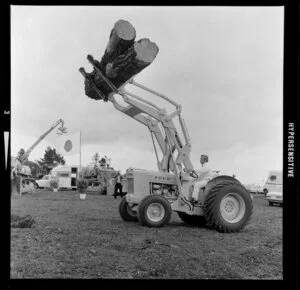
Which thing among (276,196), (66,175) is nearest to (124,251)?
(66,175)

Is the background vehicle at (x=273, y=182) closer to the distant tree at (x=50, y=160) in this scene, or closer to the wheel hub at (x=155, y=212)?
the wheel hub at (x=155, y=212)

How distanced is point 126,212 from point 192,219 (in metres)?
0.99

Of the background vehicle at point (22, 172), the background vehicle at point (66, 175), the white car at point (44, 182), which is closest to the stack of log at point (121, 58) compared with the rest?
the background vehicle at point (22, 172)

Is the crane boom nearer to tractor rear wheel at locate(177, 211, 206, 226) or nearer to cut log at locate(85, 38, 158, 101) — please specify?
cut log at locate(85, 38, 158, 101)

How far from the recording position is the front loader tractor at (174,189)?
22.9ft

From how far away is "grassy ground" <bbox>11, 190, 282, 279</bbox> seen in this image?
534 cm

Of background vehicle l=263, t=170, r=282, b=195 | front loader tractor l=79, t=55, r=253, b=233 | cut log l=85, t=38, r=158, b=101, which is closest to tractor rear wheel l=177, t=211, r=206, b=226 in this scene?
front loader tractor l=79, t=55, r=253, b=233

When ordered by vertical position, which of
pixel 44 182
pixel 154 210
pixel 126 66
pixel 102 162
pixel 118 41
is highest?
pixel 118 41

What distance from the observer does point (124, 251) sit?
18.2 feet

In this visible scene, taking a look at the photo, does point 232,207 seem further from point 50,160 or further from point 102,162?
point 50,160
